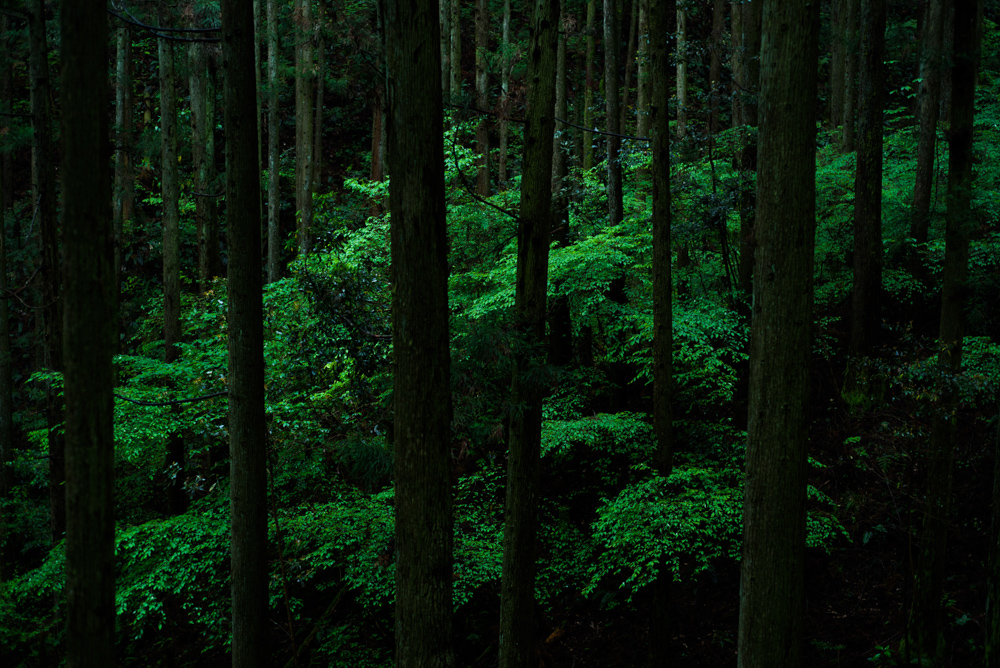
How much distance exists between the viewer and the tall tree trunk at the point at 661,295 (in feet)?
26.3

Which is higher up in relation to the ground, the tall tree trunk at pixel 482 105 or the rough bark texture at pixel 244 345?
the tall tree trunk at pixel 482 105

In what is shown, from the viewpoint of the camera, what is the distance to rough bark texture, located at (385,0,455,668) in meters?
4.18

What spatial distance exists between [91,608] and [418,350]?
2.22 metres

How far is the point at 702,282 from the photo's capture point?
12570 millimetres

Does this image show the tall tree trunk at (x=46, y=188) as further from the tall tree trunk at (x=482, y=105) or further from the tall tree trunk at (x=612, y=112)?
the tall tree trunk at (x=612, y=112)

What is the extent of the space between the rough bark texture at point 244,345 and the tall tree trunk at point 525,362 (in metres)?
2.28

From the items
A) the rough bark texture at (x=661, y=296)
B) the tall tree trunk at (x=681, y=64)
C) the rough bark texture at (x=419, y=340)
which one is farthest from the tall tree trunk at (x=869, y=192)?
the rough bark texture at (x=419, y=340)

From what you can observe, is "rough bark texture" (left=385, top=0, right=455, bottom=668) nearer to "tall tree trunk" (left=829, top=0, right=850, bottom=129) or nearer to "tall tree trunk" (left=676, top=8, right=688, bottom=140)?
"tall tree trunk" (left=676, top=8, right=688, bottom=140)

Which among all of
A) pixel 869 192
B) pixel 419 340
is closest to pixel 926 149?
pixel 869 192

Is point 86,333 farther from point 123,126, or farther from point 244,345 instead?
point 123,126

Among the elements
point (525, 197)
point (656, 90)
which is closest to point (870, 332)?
point (656, 90)

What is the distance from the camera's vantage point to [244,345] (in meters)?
5.68

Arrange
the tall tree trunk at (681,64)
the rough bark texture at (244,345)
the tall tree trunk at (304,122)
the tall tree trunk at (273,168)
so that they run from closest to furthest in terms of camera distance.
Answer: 1. the rough bark texture at (244,345)
2. the tall tree trunk at (681,64)
3. the tall tree trunk at (304,122)
4. the tall tree trunk at (273,168)

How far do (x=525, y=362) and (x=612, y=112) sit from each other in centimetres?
811
